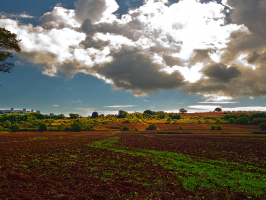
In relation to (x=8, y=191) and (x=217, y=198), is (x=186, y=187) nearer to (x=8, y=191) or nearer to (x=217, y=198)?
(x=217, y=198)

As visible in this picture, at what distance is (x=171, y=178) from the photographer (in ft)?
40.9

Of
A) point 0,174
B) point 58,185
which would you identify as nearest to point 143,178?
point 58,185

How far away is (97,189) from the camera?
9914 mm

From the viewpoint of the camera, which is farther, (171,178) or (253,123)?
(253,123)

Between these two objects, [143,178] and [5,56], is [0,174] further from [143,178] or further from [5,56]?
[5,56]

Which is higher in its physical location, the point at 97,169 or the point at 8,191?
the point at 8,191

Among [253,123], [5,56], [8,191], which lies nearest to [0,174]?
[8,191]

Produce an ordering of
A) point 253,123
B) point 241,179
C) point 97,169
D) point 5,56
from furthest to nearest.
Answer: point 253,123
point 5,56
point 97,169
point 241,179

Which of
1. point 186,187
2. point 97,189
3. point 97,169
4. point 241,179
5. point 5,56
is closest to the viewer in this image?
point 97,189

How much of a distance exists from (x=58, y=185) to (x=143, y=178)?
19.6 ft

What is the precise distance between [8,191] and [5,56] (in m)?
21.3

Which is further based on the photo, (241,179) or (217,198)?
(241,179)

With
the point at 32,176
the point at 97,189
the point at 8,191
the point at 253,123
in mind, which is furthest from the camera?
the point at 253,123

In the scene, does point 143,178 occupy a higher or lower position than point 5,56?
lower
